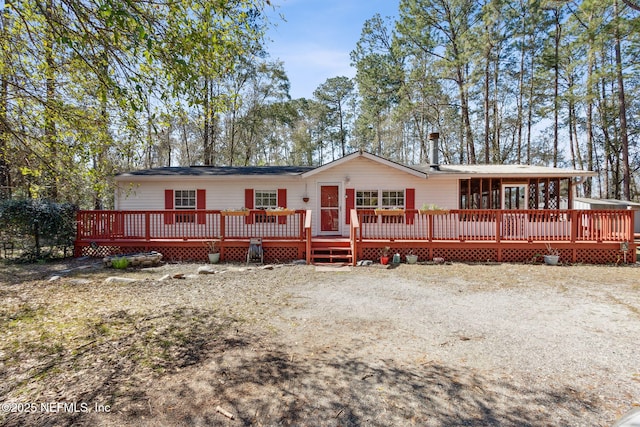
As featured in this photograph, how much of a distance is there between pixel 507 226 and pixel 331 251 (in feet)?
16.9

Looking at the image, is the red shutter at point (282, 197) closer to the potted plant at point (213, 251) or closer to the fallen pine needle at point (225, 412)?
the potted plant at point (213, 251)

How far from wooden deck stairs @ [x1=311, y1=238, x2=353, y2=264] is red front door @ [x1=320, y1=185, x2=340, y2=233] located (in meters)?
1.59

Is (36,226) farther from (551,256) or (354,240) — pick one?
(551,256)

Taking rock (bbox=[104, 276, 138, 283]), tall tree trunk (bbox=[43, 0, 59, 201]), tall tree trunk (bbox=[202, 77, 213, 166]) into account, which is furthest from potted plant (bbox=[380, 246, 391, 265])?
tall tree trunk (bbox=[43, 0, 59, 201])

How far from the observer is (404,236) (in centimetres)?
929

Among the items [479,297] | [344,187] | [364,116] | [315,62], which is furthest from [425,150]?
[479,297]

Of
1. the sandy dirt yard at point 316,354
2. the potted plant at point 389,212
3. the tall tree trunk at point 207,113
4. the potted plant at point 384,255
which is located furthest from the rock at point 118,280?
the potted plant at point 389,212

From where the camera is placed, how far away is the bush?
8414mm

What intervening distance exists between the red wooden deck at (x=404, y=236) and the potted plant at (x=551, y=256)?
0.38 feet

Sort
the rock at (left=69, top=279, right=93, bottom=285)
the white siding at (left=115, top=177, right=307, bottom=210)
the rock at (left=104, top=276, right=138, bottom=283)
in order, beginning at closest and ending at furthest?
1. the rock at (left=69, top=279, right=93, bottom=285)
2. the rock at (left=104, top=276, right=138, bottom=283)
3. the white siding at (left=115, top=177, right=307, bottom=210)

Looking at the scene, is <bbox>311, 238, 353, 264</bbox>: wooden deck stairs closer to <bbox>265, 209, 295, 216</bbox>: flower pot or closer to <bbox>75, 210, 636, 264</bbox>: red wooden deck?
<bbox>75, 210, 636, 264</bbox>: red wooden deck

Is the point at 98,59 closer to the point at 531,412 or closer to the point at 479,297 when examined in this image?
the point at 531,412

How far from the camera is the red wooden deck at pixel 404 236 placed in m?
8.71

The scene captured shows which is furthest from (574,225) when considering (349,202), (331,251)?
(331,251)
